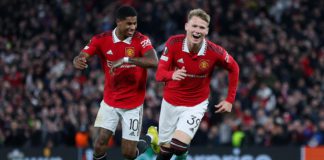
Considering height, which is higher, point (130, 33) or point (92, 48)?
point (130, 33)

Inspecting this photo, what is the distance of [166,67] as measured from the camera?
15.2m

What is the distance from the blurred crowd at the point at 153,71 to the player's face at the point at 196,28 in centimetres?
896

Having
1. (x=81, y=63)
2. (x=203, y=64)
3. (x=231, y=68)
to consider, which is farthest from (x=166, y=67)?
(x=81, y=63)

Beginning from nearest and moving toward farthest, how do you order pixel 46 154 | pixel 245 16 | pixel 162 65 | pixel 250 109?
pixel 162 65 < pixel 46 154 < pixel 250 109 < pixel 245 16

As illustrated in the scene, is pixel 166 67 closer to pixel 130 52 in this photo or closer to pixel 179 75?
pixel 179 75

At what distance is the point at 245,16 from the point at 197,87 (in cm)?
1559

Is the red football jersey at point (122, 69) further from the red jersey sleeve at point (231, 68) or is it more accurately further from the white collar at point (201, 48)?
the red jersey sleeve at point (231, 68)

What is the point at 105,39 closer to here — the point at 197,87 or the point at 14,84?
the point at 197,87

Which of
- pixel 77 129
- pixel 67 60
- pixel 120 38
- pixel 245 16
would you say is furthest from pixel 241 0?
pixel 120 38

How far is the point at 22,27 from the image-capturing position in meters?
31.4

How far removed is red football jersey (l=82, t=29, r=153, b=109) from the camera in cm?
1592

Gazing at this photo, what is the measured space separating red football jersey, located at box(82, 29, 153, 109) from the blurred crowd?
7926 millimetres

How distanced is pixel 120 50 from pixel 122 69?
30 centimetres

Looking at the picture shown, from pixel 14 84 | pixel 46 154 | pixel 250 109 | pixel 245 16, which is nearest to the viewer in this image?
pixel 46 154
